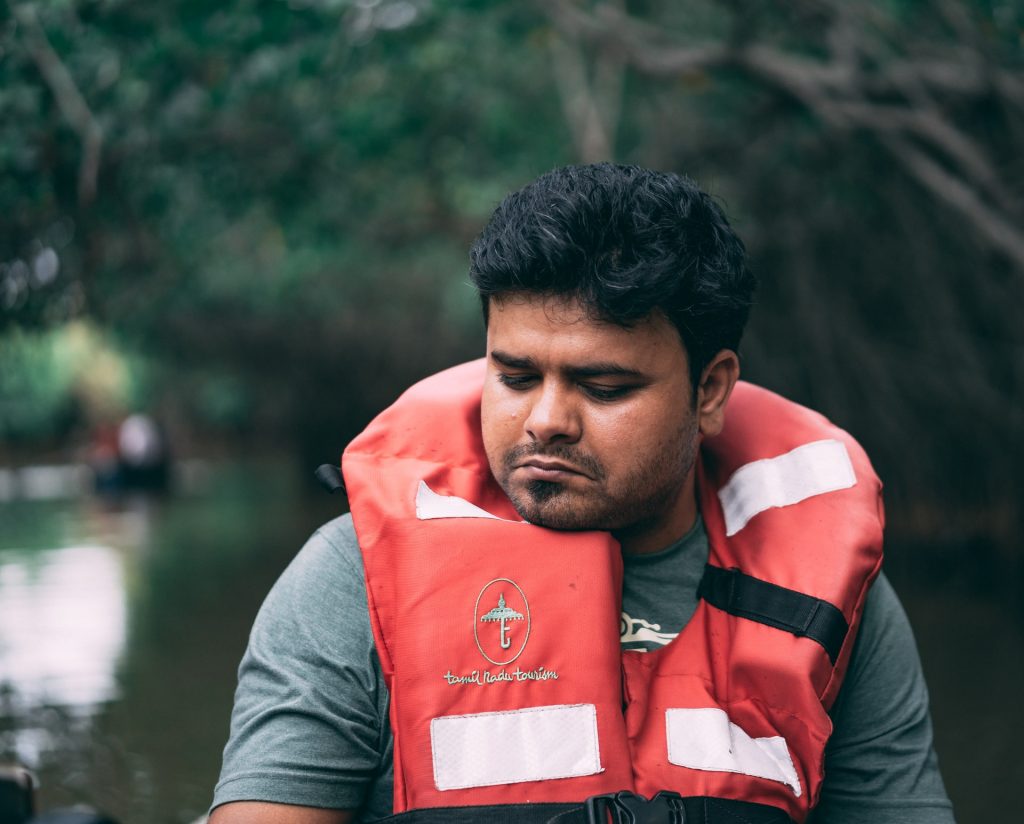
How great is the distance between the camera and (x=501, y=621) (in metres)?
1.62

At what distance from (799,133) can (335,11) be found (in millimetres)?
3465

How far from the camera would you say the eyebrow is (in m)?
1.66

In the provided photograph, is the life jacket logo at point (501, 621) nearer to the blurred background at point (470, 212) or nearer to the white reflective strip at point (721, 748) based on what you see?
the white reflective strip at point (721, 748)

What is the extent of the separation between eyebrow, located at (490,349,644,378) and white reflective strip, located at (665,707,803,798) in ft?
1.59

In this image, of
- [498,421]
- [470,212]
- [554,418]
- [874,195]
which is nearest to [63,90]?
[498,421]

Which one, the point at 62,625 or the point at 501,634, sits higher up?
the point at 501,634

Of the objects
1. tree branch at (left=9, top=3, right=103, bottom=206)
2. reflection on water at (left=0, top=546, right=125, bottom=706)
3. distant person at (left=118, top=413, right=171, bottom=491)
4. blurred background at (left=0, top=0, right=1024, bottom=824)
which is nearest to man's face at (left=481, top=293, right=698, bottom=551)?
blurred background at (left=0, top=0, right=1024, bottom=824)

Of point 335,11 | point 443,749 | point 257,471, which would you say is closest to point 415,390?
point 443,749

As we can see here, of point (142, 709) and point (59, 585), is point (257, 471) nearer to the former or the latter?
point (59, 585)

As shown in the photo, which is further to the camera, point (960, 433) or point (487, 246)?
point (960, 433)

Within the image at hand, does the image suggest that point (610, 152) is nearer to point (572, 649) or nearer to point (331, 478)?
point (331, 478)

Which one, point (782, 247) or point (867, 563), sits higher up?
point (782, 247)

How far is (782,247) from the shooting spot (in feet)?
23.9

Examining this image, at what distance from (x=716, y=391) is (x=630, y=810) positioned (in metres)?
0.71
